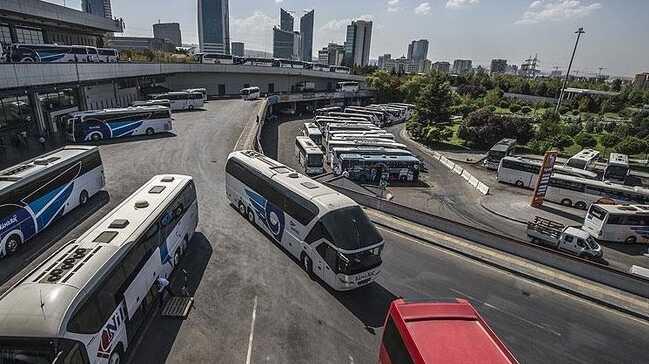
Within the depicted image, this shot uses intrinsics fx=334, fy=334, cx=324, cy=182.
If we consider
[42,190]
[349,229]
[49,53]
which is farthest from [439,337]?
[49,53]

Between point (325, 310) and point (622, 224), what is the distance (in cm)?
2513

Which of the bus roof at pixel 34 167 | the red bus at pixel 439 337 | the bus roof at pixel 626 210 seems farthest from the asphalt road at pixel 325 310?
the bus roof at pixel 626 210

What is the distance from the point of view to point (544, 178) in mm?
29969

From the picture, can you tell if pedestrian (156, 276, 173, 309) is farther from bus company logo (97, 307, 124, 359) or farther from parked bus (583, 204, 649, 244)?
parked bus (583, 204, 649, 244)

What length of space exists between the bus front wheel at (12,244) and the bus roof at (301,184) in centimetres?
1160

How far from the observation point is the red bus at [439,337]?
794 cm

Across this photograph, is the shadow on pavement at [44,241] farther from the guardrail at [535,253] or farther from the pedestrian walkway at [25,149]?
the guardrail at [535,253]

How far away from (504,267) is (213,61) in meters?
72.0

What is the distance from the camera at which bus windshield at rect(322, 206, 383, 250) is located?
13961 millimetres

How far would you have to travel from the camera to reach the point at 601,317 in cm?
1460

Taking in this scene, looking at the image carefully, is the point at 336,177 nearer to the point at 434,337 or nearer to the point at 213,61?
the point at 434,337

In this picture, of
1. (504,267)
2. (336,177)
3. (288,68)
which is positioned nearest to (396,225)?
(504,267)

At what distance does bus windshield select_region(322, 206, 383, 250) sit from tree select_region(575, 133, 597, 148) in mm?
58068

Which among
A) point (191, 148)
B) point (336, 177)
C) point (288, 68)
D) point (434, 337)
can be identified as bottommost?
point (336, 177)
